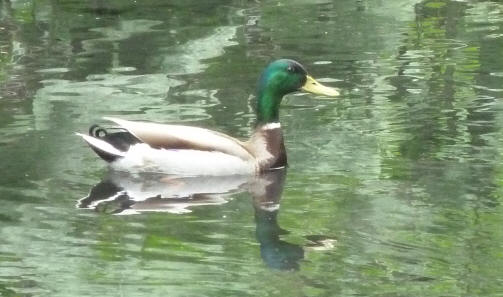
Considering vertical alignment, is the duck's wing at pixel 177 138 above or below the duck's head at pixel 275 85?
below

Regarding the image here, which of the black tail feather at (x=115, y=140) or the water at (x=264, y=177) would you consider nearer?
the water at (x=264, y=177)

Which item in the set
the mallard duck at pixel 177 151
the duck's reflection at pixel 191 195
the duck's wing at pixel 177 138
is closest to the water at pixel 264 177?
the duck's reflection at pixel 191 195

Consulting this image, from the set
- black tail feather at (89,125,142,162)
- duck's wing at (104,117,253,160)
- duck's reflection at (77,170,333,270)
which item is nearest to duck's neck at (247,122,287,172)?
duck's reflection at (77,170,333,270)

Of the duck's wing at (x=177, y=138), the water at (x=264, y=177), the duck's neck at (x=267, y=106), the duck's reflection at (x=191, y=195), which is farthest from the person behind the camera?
the duck's neck at (x=267, y=106)

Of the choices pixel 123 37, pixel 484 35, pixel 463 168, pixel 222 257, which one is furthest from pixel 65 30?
pixel 222 257

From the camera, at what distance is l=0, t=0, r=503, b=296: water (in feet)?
27.1

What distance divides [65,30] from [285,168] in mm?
6510

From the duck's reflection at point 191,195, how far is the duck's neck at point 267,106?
0.56 meters

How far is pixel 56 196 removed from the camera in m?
10.0

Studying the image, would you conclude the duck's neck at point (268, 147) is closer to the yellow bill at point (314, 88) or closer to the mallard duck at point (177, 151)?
the mallard duck at point (177, 151)

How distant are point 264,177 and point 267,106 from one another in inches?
28.8

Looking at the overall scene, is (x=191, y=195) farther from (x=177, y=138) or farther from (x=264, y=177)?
(x=264, y=177)

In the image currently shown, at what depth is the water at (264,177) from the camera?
8250 mm

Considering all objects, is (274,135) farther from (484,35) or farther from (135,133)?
(484,35)
